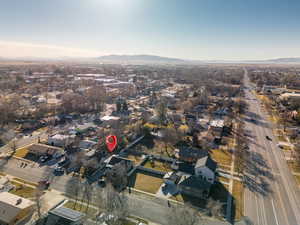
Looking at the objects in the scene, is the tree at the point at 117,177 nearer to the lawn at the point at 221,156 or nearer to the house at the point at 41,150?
the house at the point at 41,150

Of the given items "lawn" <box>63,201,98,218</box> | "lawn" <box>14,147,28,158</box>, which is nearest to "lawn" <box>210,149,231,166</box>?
"lawn" <box>63,201,98,218</box>

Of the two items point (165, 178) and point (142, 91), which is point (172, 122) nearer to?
point (165, 178)

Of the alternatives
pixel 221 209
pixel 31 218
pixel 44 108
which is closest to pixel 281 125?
pixel 221 209

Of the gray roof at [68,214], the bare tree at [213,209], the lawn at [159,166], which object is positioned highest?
the gray roof at [68,214]

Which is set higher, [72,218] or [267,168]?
[72,218]

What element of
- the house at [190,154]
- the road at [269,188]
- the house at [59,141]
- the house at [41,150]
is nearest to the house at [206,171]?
the house at [190,154]

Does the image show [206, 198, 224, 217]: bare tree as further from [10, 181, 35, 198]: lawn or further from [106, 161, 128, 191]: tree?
[10, 181, 35, 198]: lawn
